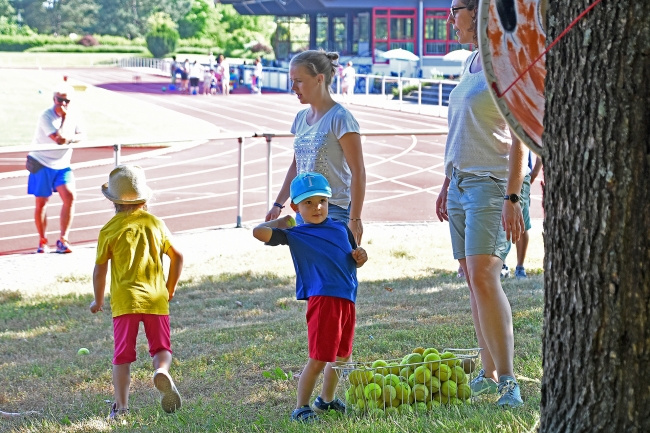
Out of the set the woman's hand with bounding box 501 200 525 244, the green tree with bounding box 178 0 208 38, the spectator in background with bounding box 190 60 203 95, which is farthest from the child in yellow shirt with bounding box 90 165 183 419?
the green tree with bounding box 178 0 208 38

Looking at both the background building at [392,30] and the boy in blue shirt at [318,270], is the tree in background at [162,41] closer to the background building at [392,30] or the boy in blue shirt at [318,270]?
the background building at [392,30]

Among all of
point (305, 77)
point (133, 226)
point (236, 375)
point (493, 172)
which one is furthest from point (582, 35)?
point (236, 375)

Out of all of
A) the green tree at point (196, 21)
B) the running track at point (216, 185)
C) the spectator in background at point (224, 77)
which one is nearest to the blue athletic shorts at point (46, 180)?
the running track at point (216, 185)

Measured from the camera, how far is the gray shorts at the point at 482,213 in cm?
464

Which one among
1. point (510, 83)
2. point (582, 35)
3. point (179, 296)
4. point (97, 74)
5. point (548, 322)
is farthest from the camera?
point (97, 74)

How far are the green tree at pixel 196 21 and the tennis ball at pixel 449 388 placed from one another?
339ft

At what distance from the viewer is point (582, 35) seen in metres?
2.85

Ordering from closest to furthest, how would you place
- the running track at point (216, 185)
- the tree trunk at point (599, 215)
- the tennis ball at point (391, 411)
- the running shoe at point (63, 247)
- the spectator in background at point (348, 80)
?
the tree trunk at point (599, 215) → the tennis ball at point (391, 411) → the running shoe at point (63, 247) → the running track at point (216, 185) → the spectator in background at point (348, 80)

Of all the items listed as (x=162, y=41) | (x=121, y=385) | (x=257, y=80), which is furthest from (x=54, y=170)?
(x=162, y=41)

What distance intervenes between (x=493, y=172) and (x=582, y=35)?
1889mm

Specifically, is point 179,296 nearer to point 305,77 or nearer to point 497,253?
point 305,77

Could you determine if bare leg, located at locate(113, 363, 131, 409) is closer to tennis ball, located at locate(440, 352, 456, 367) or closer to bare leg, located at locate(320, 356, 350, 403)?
bare leg, located at locate(320, 356, 350, 403)

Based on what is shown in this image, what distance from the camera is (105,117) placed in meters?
32.0

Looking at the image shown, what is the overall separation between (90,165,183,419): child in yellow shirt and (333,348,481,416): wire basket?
1.03 metres
